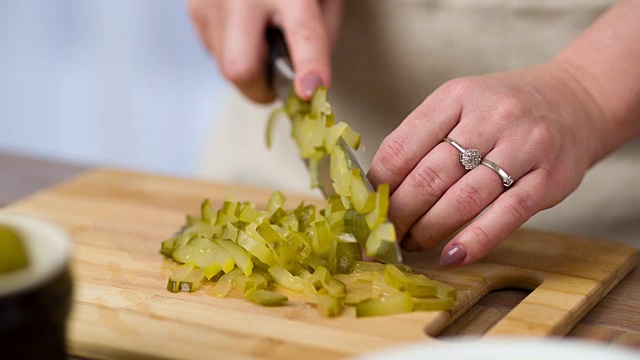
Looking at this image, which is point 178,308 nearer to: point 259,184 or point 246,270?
point 246,270

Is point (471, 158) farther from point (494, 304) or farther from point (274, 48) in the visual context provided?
point (274, 48)

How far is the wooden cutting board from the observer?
1017 millimetres

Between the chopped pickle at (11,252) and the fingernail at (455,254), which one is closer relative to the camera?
the chopped pickle at (11,252)

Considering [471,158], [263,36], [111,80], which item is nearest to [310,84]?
[263,36]

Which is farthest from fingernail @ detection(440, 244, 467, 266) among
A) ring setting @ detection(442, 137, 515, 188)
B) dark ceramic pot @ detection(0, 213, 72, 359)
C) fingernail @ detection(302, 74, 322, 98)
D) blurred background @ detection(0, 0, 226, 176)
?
blurred background @ detection(0, 0, 226, 176)

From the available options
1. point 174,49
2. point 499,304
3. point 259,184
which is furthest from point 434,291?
point 174,49

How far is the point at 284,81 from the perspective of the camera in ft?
5.00

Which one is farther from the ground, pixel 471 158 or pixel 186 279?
pixel 471 158

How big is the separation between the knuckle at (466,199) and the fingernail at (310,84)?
12.2 inches

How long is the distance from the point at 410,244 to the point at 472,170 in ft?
0.43

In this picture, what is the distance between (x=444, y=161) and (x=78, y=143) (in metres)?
2.90

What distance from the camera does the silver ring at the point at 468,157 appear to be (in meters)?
1.20

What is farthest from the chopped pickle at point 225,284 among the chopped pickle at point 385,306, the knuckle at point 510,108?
Result: the knuckle at point 510,108

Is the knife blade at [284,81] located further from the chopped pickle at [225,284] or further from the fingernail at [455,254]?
the chopped pickle at [225,284]
